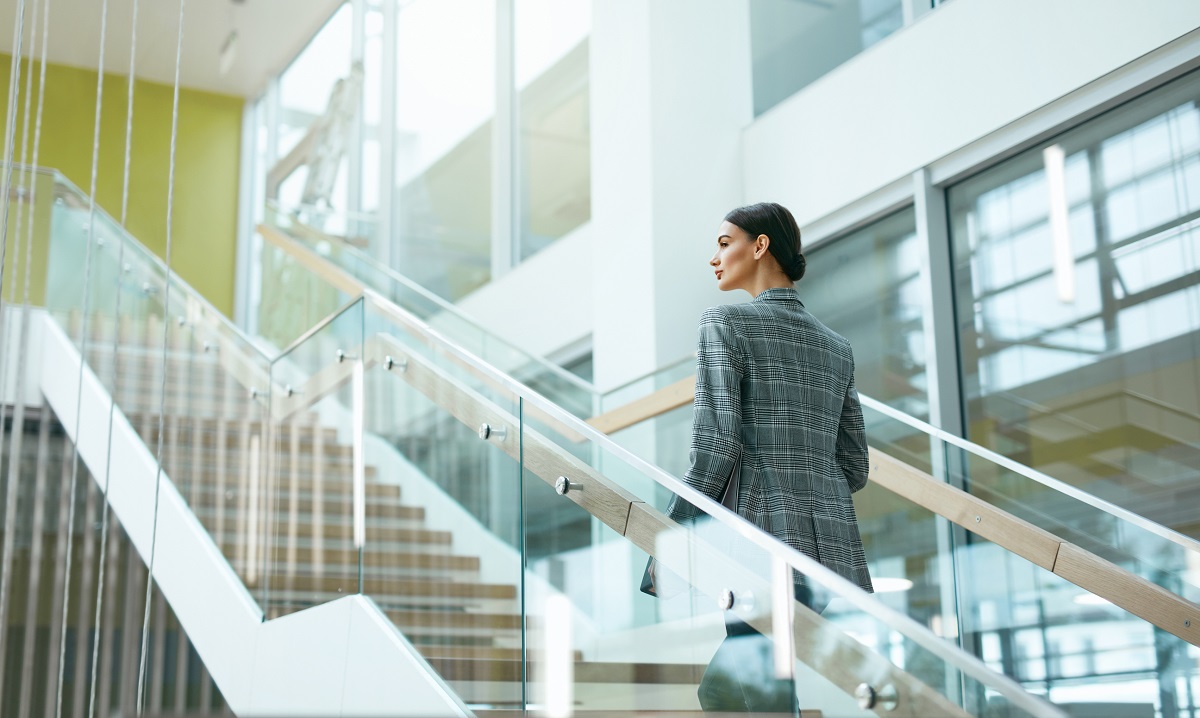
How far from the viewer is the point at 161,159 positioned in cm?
1477

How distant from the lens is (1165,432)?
4.68 meters

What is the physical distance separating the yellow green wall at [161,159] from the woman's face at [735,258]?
12333 millimetres

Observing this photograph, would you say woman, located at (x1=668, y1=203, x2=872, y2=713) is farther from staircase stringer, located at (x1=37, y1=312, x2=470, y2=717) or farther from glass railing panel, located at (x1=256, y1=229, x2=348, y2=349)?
glass railing panel, located at (x1=256, y1=229, x2=348, y2=349)

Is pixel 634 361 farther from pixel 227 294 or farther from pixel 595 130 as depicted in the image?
pixel 227 294

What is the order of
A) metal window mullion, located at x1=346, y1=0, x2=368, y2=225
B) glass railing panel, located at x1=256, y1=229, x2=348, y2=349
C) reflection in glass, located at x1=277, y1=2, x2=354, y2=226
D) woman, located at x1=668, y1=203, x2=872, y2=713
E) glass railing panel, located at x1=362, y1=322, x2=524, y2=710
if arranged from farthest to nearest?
reflection in glass, located at x1=277, y1=2, x2=354, y2=226 < metal window mullion, located at x1=346, y1=0, x2=368, y2=225 < glass railing panel, located at x1=256, y1=229, x2=348, y2=349 < glass railing panel, located at x1=362, y1=322, x2=524, y2=710 < woman, located at x1=668, y1=203, x2=872, y2=713

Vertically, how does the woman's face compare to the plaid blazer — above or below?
above

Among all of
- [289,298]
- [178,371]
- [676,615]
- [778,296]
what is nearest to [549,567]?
[676,615]

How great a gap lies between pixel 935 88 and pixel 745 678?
4.05 metres

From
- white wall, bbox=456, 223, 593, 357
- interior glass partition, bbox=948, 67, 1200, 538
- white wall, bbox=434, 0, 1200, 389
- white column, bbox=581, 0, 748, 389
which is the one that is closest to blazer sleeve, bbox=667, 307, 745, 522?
interior glass partition, bbox=948, 67, 1200, 538

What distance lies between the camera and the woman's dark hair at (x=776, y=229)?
2834mm

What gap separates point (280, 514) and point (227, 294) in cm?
1008

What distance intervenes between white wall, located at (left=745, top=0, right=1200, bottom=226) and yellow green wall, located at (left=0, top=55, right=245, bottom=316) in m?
9.44

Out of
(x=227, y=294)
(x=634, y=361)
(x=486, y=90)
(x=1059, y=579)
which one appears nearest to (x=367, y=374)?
(x=634, y=361)

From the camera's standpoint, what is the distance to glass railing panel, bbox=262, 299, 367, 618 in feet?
16.3
